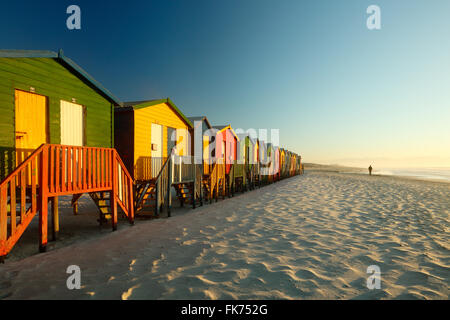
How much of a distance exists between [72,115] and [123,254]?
5.36 m

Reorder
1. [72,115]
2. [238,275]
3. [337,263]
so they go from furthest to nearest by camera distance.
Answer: [72,115], [337,263], [238,275]

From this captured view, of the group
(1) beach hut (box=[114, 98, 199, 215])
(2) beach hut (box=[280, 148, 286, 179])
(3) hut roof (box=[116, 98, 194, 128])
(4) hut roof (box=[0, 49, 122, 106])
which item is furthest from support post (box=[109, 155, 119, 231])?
(2) beach hut (box=[280, 148, 286, 179])

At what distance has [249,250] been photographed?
5074mm

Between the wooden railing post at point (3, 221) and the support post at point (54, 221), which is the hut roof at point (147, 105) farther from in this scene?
the wooden railing post at point (3, 221)

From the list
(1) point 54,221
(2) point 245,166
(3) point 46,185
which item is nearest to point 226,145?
(2) point 245,166

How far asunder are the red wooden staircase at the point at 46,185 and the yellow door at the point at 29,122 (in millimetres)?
581

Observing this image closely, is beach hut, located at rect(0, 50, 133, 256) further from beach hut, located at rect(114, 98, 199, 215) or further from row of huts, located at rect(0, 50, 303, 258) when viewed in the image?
beach hut, located at rect(114, 98, 199, 215)

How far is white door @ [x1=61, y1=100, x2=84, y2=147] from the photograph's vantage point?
7.59m

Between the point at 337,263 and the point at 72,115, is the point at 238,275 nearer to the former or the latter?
the point at 337,263

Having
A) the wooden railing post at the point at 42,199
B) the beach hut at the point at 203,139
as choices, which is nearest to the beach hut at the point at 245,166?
the beach hut at the point at 203,139

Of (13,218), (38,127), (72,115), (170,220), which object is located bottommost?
(170,220)

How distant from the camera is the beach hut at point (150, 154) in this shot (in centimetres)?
936
